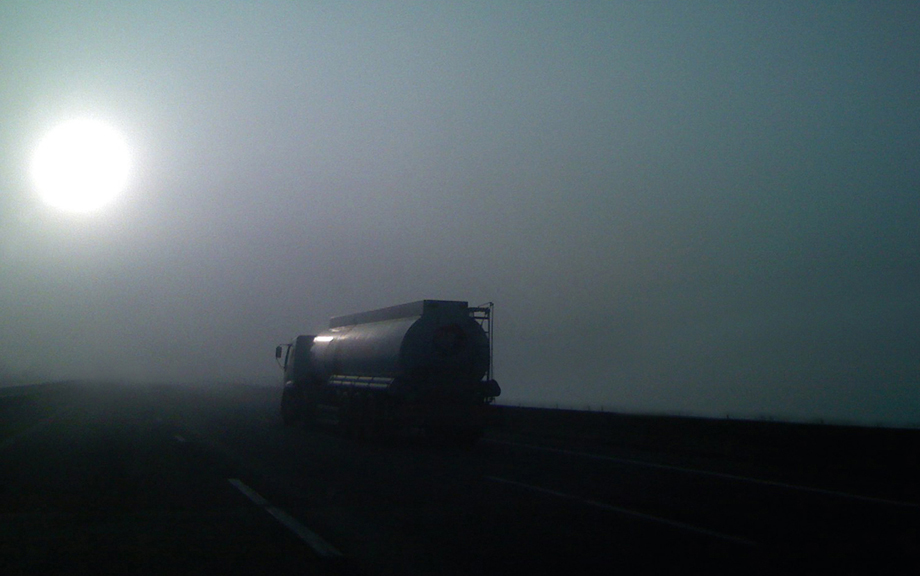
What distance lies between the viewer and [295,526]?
9.95 m

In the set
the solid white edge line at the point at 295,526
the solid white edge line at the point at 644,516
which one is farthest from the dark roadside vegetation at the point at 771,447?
the solid white edge line at the point at 295,526

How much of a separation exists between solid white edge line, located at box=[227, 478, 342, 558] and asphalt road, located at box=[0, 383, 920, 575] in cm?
3

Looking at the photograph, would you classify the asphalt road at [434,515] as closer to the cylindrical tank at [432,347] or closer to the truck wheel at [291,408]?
the cylindrical tank at [432,347]

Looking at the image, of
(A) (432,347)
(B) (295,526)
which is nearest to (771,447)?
(A) (432,347)

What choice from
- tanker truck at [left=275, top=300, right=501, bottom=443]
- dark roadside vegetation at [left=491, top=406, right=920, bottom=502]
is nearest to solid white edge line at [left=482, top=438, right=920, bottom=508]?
dark roadside vegetation at [left=491, top=406, right=920, bottom=502]

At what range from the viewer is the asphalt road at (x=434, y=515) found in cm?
823

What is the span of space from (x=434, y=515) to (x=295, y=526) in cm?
199

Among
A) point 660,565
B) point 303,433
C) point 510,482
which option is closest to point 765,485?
point 510,482

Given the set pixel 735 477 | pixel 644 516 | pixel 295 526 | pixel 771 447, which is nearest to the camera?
pixel 295 526

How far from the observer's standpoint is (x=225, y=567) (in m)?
7.91

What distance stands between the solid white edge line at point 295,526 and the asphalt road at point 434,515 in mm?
32

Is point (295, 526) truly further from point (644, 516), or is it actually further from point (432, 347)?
point (432, 347)

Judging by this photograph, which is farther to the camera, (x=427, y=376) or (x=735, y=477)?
(x=427, y=376)

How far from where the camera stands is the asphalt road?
8227 millimetres
